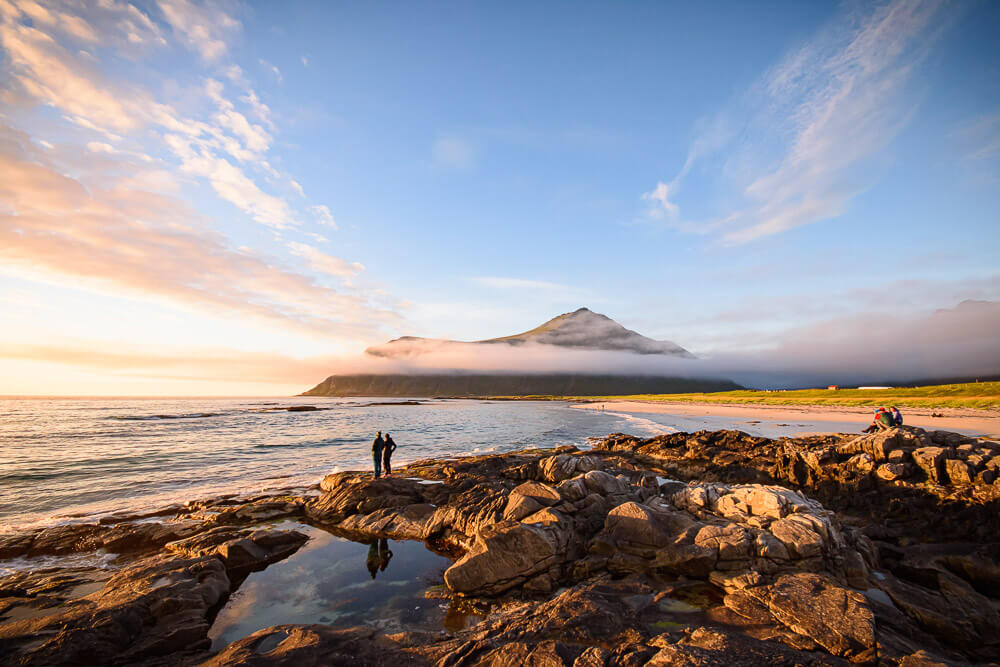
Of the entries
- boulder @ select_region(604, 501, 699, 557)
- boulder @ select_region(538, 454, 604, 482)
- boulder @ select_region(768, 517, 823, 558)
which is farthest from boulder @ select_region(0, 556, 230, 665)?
boulder @ select_region(768, 517, 823, 558)

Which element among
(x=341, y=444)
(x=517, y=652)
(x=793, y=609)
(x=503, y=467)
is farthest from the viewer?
(x=341, y=444)

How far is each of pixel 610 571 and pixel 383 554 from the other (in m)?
7.46

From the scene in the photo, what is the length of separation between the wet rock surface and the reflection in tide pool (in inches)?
25.2

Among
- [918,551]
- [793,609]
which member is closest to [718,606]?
[793,609]

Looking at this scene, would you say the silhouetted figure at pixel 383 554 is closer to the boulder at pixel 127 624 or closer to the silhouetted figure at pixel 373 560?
the silhouetted figure at pixel 373 560

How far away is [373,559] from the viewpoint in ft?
41.8

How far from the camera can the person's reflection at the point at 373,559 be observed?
39.1 ft

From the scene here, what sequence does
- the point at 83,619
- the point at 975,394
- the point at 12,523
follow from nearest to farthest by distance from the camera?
the point at 83,619, the point at 12,523, the point at 975,394

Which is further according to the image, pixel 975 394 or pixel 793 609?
pixel 975 394

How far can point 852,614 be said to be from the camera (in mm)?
7910

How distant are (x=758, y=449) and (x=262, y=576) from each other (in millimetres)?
29076

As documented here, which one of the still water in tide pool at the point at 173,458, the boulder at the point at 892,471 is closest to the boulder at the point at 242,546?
the still water in tide pool at the point at 173,458

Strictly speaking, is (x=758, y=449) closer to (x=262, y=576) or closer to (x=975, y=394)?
(x=262, y=576)

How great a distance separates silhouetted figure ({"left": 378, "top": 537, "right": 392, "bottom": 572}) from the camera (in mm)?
12289
